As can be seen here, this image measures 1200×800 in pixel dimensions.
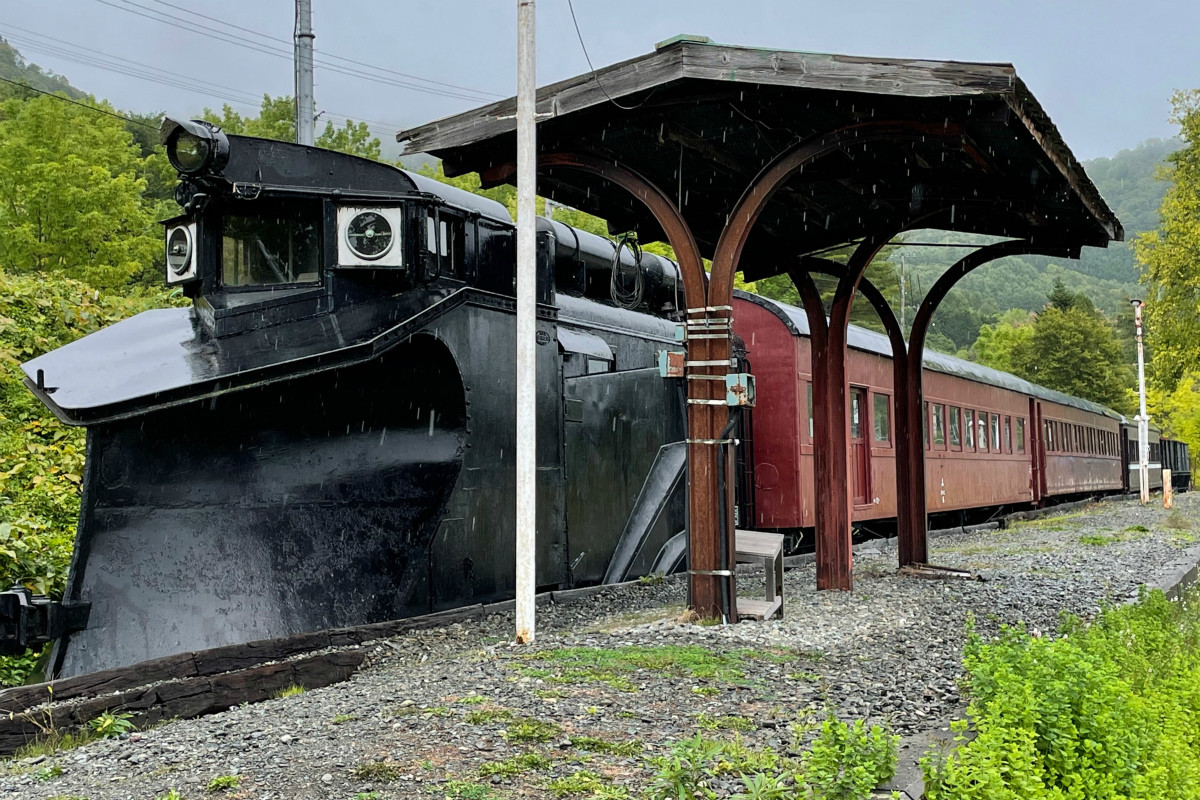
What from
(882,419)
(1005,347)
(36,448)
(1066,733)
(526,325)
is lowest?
(1066,733)

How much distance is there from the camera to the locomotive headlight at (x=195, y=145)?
22.6 feet

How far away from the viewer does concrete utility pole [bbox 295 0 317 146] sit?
18438 mm

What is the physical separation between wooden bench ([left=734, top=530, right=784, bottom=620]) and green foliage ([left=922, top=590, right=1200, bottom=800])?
2.44m

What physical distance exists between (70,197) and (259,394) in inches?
666

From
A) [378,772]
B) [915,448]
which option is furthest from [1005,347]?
[378,772]

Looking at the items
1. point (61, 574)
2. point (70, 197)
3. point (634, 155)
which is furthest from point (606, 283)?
point (70, 197)

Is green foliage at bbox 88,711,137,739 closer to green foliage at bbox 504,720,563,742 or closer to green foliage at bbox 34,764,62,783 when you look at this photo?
green foliage at bbox 34,764,62,783

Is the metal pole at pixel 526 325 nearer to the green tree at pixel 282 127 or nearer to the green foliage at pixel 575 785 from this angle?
the green foliage at pixel 575 785

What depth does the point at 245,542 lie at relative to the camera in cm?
663

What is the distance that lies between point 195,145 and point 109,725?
3.65m

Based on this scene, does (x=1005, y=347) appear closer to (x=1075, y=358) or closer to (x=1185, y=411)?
(x=1075, y=358)

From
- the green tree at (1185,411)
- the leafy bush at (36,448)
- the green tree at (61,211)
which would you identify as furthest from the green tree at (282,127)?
the green tree at (1185,411)

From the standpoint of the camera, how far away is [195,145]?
6.91m

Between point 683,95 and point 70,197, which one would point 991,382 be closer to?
point 683,95
